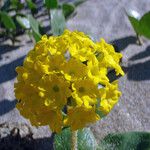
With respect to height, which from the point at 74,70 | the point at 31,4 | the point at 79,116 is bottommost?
the point at 31,4

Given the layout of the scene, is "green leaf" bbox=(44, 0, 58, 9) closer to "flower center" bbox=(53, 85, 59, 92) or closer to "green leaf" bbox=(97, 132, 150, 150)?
"green leaf" bbox=(97, 132, 150, 150)

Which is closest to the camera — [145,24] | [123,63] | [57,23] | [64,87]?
[64,87]

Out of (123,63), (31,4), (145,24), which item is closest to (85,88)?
(145,24)

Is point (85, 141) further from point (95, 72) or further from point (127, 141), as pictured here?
point (95, 72)

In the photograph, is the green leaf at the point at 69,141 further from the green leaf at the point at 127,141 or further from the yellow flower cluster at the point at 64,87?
the yellow flower cluster at the point at 64,87

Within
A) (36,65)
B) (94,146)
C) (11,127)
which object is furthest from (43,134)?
(36,65)

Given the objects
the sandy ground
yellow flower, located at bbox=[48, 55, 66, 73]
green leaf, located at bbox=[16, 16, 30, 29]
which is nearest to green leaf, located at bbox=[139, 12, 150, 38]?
the sandy ground

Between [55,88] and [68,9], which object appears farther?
[68,9]

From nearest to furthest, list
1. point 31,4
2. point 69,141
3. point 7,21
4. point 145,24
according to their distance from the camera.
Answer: point 69,141 < point 145,24 < point 7,21 < point 31,4
